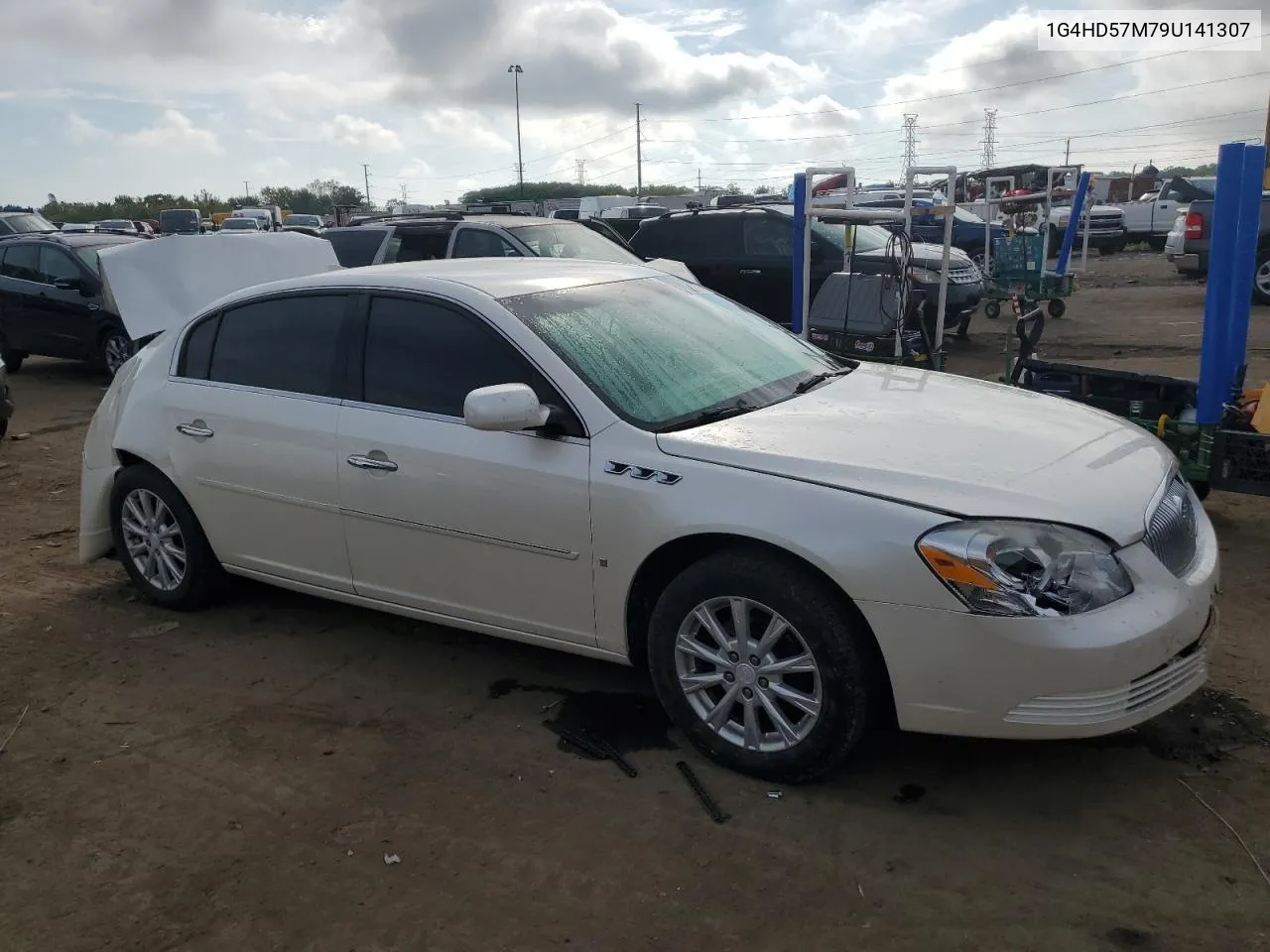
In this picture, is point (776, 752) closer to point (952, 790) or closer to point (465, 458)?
point (952, 790)

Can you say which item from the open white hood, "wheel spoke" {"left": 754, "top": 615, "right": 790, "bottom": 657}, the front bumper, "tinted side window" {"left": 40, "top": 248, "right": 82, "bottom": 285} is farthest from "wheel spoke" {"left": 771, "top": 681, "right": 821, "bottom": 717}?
"tinted side window" {"left": 40, "top": 248, "right": 82, "bottom": 285}

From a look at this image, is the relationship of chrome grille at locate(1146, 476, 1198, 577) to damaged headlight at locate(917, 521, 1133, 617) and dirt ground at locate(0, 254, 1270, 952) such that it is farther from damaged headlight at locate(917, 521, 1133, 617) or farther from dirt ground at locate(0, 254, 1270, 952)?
dirt ground at locate(0, 254, 1270, 952)

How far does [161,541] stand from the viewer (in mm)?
4977

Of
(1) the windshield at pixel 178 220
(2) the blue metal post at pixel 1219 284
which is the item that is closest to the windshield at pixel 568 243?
(2) the blue metal post at pixel 1219 284

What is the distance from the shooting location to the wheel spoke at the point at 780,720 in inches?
129

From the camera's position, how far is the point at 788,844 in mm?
3055

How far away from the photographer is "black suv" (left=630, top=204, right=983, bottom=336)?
38.5 feet

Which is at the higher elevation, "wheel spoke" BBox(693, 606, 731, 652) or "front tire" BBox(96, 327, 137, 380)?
"wheel spoke" BBox(693, 606, 731, 652)

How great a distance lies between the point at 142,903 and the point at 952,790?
2411 millimetres

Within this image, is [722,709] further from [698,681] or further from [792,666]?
[792,666]

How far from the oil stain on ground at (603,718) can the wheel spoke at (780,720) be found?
479 millimetres

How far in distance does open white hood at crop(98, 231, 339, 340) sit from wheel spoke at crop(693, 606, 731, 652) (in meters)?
3.89

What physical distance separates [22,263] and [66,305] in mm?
985

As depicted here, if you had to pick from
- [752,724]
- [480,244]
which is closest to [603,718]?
[752,724]
